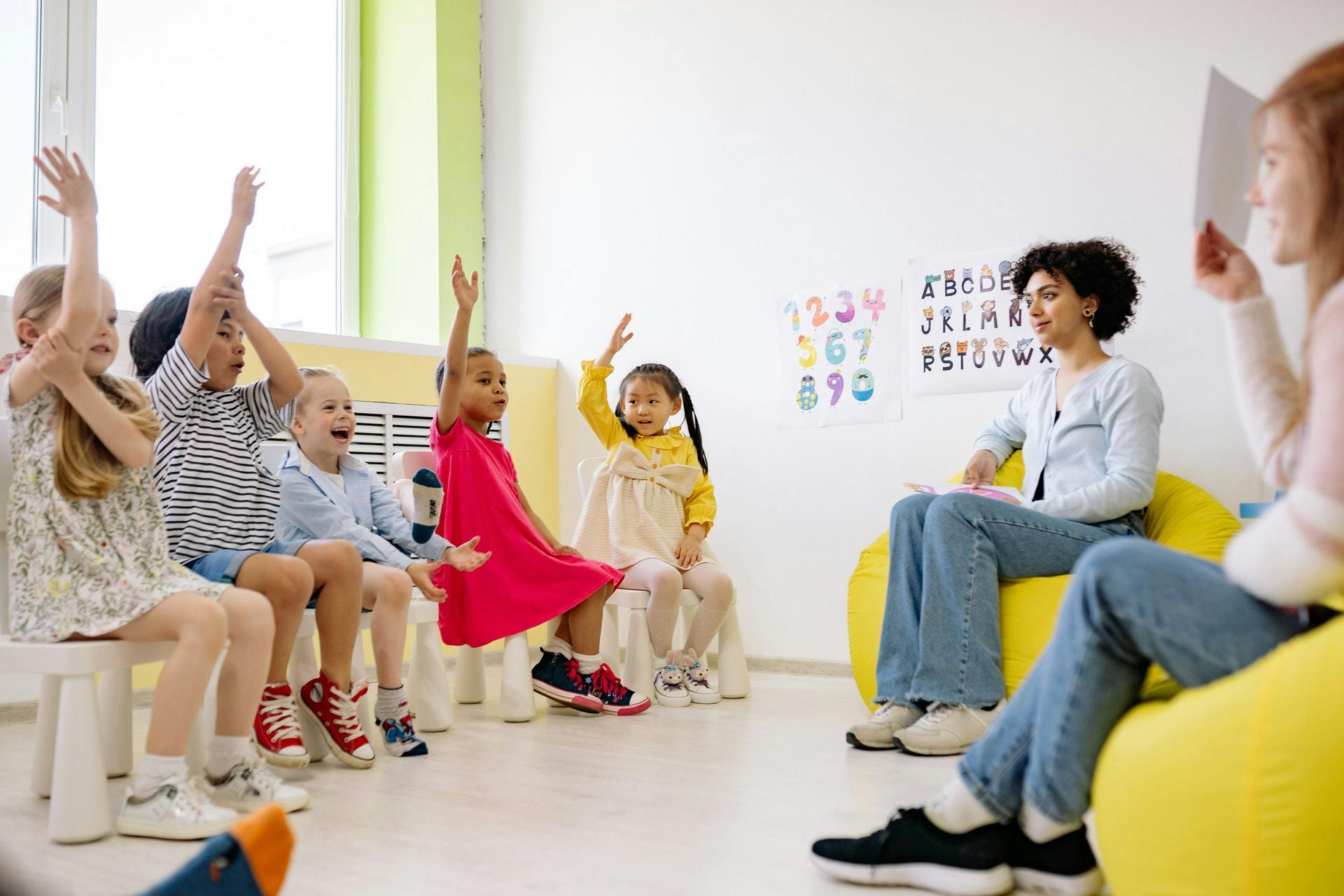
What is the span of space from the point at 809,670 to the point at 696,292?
50.4 inches

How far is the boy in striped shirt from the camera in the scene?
195cm

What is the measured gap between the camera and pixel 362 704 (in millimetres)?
2410

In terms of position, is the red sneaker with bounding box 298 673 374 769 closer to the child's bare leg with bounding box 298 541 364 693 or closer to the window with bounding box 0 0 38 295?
the child's bare leg with bounding box 298 541 364 693

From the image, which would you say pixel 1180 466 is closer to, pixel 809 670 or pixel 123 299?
pixel 809 670

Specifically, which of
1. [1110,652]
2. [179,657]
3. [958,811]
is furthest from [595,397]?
[1110,652]

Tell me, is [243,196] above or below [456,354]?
above

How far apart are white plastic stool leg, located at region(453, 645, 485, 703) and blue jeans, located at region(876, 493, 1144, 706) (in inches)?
44.6

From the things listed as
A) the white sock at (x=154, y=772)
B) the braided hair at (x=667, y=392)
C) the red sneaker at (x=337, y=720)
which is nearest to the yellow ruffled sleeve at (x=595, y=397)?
the braided hair at (x=667, y=392)

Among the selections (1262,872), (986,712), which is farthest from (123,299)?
(1262,872)

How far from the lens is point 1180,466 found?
108 inches

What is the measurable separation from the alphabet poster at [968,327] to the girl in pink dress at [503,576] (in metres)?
1.13

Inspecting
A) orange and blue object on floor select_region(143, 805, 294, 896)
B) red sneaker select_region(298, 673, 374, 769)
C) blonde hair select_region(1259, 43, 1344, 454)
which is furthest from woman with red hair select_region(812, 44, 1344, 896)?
red sneaker select_region(298, 673, 374, 769)

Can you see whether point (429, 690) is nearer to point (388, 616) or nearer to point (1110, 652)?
point (388, 616)

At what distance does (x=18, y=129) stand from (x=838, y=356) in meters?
2.41
